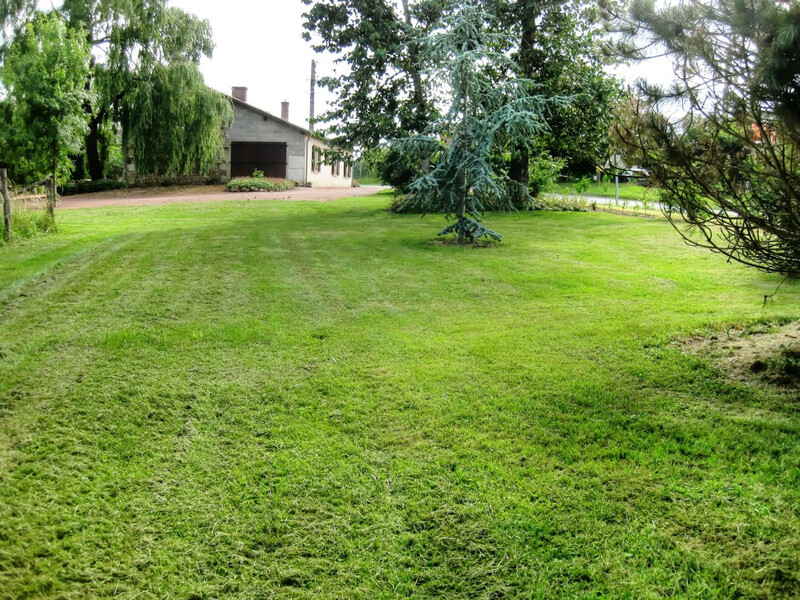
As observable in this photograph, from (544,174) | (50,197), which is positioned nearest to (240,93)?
(544,174)

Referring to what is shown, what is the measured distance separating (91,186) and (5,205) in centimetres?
1807

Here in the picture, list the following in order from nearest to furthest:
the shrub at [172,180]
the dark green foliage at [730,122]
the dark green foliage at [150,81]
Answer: the dark green foliage at [730,122]
the dark green foliage at [150,81]
the shrub at [172,180]

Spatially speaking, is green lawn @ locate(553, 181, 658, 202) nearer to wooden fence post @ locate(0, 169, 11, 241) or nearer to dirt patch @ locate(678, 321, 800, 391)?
dirt patch @ locate(678, 321, 800, 391)

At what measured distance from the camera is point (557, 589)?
7.74 ft

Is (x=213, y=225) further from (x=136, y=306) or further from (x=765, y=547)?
(x=765, y=547)

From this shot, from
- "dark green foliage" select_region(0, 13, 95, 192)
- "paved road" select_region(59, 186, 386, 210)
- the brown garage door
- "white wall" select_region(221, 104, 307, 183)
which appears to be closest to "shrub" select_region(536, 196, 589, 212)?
"paved road" select_region(59, 186, 386, 210)

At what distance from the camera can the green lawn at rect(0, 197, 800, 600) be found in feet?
8.13

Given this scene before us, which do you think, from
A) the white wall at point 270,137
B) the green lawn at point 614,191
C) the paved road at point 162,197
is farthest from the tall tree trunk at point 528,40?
the white wall at point 270,137

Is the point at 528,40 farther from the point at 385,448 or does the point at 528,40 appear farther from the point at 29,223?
the point at 385,448

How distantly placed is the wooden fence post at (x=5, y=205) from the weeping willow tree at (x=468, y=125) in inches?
260

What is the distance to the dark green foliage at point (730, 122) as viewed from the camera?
10.7ft

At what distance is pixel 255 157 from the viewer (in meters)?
33.3

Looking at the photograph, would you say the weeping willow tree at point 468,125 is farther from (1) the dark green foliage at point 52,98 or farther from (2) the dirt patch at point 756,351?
(1) the dark green foliage at point 52,98

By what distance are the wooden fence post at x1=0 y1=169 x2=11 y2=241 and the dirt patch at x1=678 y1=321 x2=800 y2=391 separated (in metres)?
10.5
